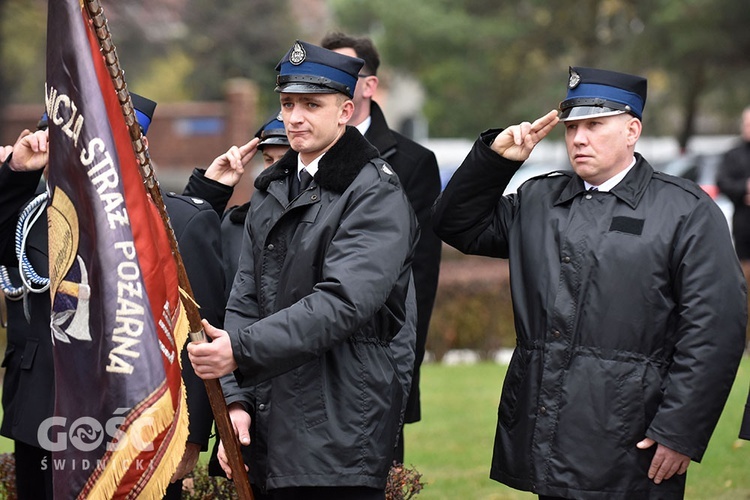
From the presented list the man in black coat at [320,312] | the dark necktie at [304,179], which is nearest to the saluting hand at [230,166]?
the man in black coat at [320,312]

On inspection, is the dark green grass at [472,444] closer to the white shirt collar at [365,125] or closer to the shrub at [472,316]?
the shrub at [472,316]

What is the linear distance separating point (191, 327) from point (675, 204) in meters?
1.78

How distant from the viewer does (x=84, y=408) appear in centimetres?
392

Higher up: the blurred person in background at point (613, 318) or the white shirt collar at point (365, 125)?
the white shirt collar at point (365, 125)

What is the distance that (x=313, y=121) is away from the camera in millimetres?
4277

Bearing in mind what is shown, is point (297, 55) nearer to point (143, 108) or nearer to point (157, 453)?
point (143, 108)

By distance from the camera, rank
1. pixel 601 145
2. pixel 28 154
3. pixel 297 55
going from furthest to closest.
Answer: pixel 28 154
pixel 601 145
pixel 297 55

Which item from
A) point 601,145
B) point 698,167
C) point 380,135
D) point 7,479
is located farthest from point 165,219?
point 698,167

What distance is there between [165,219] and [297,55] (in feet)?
2.54

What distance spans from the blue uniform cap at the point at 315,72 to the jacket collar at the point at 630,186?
35.9 inches

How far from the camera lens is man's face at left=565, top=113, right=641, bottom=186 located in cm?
451

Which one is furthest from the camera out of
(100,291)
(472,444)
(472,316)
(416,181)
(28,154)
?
(472,316)

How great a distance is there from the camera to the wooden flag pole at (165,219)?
3.86 m

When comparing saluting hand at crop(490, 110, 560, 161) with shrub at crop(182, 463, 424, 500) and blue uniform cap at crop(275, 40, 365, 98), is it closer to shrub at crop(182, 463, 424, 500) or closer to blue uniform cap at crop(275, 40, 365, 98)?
blue uniform cap at crop(275, 40, 365, 98)
